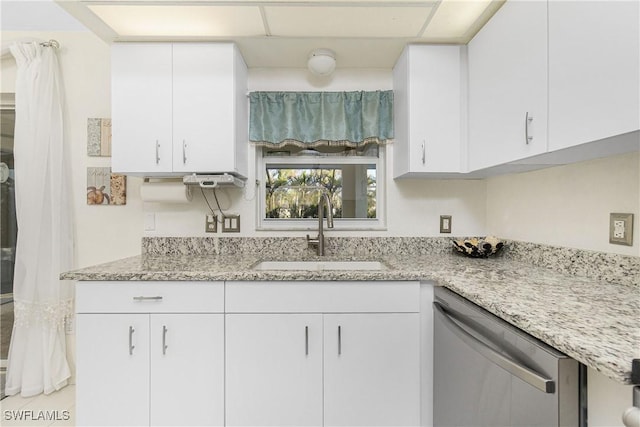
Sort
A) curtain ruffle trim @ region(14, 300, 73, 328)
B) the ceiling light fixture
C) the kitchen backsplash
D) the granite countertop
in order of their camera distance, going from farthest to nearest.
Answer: the kitchen backsplash
curtain ruffle trim @ region(14, 300, 73, 328)
the ceiling light fixture
the granite countertop

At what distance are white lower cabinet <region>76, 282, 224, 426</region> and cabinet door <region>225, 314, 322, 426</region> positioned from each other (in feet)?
0.20

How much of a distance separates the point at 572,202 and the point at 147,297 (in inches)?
78.7

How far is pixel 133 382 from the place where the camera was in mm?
1496

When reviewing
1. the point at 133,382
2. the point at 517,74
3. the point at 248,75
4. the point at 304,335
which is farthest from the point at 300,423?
the point at 248,75

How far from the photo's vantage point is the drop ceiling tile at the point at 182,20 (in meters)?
1.53

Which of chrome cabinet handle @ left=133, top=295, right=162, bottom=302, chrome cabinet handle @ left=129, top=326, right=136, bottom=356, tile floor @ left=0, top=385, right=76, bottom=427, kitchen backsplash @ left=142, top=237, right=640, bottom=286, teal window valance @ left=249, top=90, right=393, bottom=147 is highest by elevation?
teal window valance @ left=249, top=90, right=393, bottom=147

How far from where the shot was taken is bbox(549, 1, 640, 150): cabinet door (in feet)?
2.79

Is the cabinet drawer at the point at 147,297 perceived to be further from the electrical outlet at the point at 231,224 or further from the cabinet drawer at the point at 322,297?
the electrical outlet at the point at 231,224

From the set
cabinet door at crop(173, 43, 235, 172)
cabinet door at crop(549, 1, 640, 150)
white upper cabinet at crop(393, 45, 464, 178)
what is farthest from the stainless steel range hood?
cabinet door at crop(549, 1, 640, 150)

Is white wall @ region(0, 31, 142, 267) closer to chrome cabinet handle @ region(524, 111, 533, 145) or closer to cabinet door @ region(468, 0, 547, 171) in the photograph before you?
cabinet door @ region(468, 0, 547, 171)

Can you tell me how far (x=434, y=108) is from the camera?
181cm

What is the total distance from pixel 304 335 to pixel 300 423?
0.41 m

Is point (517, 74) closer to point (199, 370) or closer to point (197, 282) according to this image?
point (197, 282)

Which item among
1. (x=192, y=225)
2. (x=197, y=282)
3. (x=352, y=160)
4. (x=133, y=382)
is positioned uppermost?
(x=352, y=160)
